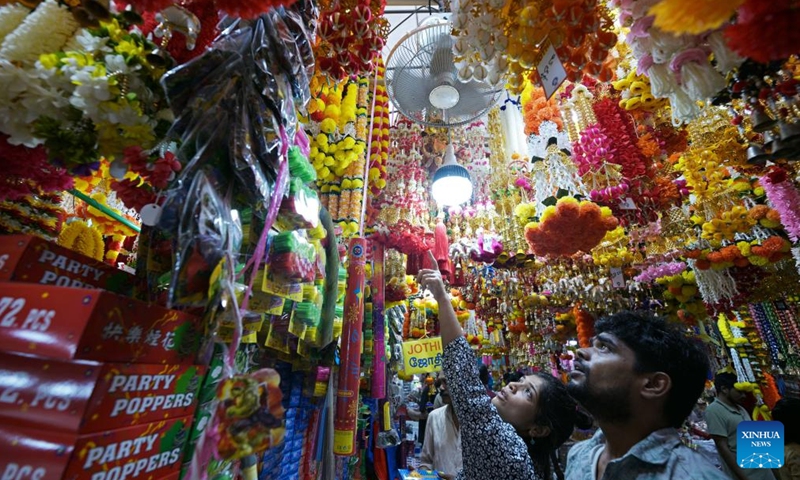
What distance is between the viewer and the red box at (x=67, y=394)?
19.2 inches

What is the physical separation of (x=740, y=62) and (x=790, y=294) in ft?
21.5

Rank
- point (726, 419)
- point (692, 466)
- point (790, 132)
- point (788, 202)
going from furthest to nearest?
1. point (726, 419)
2. point (788, 202)
3. point (692, 466)
4. point (790, 132)

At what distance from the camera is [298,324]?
4.10ft

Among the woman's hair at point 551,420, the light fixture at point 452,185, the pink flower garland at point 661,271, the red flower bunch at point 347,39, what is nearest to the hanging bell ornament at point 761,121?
the woman's hair at point 551,420

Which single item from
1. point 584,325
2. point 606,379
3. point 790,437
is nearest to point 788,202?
point 790,437

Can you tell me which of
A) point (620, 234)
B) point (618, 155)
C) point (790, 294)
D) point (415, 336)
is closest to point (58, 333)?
point (618, 155)

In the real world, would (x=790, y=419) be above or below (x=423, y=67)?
below

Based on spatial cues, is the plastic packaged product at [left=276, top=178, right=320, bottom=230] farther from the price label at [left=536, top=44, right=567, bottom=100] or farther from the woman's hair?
the woman's hair

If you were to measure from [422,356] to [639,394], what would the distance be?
2.00 metres

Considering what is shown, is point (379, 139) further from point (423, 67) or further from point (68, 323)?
point (68, 323)

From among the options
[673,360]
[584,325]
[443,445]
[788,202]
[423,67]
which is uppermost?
[423,67]

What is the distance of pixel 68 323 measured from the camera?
49 centimetres

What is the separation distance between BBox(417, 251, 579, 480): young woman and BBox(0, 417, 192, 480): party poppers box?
0.94 m

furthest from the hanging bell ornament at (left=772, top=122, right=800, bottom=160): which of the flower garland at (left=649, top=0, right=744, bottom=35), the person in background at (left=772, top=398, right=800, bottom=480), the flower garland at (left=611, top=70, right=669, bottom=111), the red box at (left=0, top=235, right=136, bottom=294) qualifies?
the person in background at (left=772, top=398, right=800, bottom=480)
